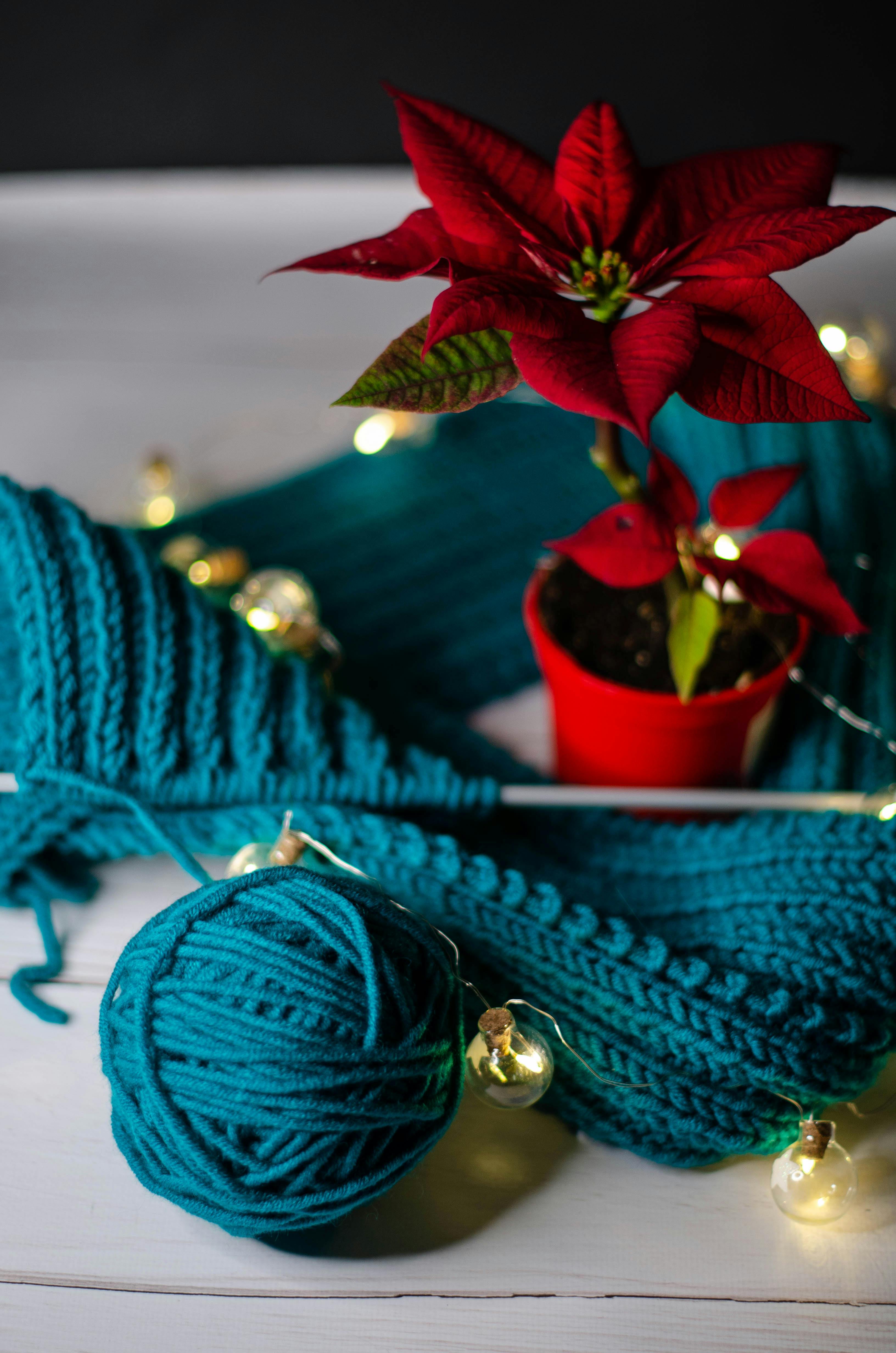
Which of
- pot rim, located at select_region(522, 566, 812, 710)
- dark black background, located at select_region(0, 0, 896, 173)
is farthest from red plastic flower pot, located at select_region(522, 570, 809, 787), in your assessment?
dark black background, located at select_region(0, 0, 896, 173)

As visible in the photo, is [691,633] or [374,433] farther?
[374,433]

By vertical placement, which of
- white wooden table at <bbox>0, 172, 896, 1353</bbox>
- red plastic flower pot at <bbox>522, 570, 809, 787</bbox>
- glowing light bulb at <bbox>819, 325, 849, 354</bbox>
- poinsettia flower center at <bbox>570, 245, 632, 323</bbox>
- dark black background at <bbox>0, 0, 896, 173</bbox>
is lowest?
white wooden table at <bbox>0, 172, 896, 1353</bbox>

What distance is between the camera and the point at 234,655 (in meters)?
0.64

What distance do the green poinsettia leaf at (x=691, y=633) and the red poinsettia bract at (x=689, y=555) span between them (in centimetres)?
2

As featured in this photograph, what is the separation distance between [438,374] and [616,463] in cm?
12

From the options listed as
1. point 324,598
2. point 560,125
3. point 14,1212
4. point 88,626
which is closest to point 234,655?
point 88,626

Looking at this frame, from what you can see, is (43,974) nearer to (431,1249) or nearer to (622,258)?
(431,1249)

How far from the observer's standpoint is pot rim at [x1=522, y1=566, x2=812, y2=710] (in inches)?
23.6

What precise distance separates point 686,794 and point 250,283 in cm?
70

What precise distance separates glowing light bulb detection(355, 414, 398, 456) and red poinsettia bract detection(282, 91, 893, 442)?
39 centimetres

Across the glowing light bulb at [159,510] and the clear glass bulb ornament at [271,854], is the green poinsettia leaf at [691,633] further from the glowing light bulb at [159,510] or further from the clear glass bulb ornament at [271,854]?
the glowing light bulb at [159,510]

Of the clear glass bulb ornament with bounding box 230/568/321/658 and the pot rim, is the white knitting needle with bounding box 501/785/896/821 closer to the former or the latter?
the pot rim

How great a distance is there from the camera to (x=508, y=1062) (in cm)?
52

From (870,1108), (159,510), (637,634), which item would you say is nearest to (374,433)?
(159,510)
